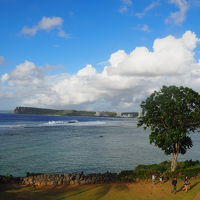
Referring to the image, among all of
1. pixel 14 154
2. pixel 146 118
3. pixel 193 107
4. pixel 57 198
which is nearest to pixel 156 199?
pixel 57 198

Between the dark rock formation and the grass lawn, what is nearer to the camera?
the grass lawn

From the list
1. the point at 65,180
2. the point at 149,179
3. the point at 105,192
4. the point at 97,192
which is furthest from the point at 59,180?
the point at 149,179

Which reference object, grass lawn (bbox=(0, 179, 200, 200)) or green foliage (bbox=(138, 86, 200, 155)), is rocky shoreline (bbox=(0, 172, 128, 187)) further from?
green foliage (bbox=(138, 86, 200, 155))

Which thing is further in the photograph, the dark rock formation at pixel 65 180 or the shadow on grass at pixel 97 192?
the dark rock formation at pixel 65 180

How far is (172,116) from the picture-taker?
4012 cm

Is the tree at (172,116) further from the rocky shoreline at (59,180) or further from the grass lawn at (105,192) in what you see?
the rocky shoreline at (59,180)

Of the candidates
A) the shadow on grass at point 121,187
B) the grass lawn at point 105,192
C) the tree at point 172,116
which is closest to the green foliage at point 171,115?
the tree at point 172,116

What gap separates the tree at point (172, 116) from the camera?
39219 mm

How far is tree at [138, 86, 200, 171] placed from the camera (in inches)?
1544

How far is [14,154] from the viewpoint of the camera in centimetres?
6312

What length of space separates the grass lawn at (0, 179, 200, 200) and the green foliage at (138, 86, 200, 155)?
691 cm

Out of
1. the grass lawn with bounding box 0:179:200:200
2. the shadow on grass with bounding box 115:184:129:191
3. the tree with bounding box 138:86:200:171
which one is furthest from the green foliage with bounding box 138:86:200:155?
Result: the shadow on grass with bounding box 115:184:129:191

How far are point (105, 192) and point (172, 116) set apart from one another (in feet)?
55.0

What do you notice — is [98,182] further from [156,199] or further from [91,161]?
[91,161]
